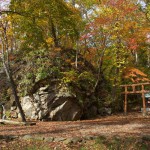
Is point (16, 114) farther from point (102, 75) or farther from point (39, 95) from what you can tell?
point (102, 75)

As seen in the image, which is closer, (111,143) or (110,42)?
(111,143)

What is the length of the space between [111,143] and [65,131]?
252 centimetres

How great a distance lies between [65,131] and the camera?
32.3ft

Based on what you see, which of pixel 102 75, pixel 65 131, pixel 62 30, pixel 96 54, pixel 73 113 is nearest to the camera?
pixel 65 131

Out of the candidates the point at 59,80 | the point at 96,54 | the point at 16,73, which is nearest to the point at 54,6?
the point at 59,80

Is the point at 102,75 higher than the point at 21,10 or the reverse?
the reverse

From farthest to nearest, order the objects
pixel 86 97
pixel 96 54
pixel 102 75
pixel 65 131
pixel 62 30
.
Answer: pixel 96 54 → pixel 102 75 → pixel 62 30 → pixel 86 97 → pixel 65 131

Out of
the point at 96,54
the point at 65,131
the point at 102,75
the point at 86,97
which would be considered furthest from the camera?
the point at 96,54

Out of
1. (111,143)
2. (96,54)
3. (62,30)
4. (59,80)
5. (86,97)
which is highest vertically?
(62,30)

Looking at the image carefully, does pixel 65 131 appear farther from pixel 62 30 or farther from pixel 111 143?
pixel 62 30

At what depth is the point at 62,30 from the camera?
16.6 m

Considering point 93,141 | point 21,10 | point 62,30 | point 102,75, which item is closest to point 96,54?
point 102,75

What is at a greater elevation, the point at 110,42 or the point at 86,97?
the point at 110,42

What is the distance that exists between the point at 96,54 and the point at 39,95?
7140mm
